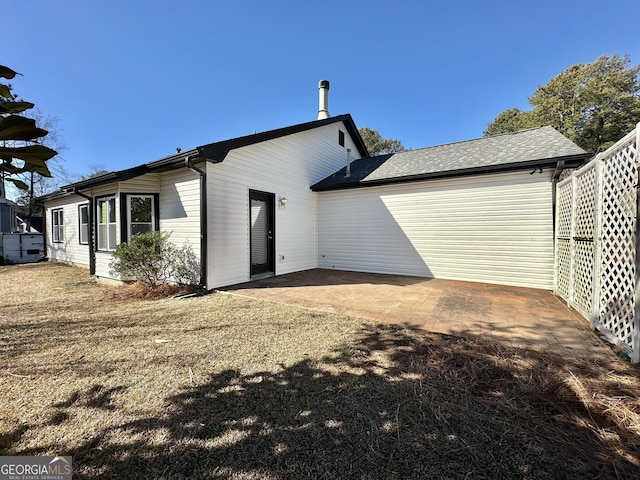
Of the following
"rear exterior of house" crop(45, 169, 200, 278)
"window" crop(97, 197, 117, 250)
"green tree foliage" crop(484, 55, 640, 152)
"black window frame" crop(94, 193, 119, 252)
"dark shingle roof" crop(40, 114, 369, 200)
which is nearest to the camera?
"dark shingle roof" crop(40, 114, 369, 200)

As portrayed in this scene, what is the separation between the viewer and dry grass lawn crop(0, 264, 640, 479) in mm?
1616

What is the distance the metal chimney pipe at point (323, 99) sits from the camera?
10.9 m

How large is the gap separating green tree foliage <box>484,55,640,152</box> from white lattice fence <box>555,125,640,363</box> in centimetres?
1716

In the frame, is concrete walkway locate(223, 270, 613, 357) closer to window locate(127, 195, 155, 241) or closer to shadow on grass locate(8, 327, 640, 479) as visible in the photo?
shadow on grass locate(8, 327, 640, 479)

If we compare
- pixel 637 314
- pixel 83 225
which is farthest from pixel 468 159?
pixel 83 225

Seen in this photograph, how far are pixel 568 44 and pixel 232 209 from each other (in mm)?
13747

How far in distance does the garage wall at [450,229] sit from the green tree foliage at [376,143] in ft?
62.8

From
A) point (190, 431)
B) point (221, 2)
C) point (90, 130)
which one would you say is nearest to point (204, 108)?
point (221, 2)

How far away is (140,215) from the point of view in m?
7.07

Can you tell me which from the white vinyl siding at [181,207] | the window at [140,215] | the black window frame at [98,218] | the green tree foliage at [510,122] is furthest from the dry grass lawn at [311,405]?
the green tree foliage at [510,122]

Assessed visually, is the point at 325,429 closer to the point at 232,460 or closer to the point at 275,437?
the point at 275,437

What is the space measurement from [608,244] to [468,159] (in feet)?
15.3

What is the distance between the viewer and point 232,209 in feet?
21.5

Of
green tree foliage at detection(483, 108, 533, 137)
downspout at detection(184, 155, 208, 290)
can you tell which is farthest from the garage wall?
green tree foliage at detection(483, 108, 533, 137)
